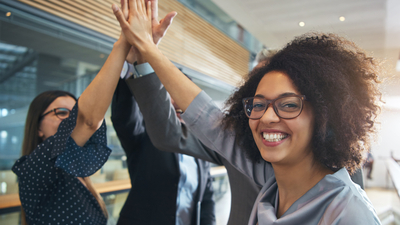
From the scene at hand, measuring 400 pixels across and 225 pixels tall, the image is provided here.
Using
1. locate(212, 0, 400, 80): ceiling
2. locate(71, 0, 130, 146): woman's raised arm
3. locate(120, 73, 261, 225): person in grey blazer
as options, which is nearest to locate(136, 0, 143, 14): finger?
locate(71, 0, 130, 146): woman's raised arm

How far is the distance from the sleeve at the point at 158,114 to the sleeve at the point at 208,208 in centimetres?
77

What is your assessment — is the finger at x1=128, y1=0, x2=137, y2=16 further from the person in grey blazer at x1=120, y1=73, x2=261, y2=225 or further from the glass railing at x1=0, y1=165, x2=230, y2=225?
the glass railing at x1=0, y1=165, x2=230, y2=225

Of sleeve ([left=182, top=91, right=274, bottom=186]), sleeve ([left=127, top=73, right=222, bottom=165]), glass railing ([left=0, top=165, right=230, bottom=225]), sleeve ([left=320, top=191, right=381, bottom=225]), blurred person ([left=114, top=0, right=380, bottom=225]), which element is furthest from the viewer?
glass railing ([left=0, top=165, right=230, bottom=225])

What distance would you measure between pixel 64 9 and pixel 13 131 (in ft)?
4.49

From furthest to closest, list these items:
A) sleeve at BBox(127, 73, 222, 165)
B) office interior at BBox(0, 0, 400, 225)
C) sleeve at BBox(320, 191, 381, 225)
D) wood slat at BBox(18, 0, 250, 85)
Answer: wood slat at BBox(18, 0, 250, 85)
office interior at BBox(0, 0, 400, 225)
sleeve at BBox(127, 73, 222, 165)
sleeve at BBox(320, 191, 381, 225)

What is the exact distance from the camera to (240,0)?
352 centimetres

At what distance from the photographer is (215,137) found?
1032 mm

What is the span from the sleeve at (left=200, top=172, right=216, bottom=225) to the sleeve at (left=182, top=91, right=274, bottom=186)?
2.82 ft

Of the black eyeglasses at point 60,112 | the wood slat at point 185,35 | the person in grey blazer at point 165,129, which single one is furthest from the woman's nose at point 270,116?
the wood slat at point 185,35

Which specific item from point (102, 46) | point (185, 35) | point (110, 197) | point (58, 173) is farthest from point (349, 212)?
point (185, 35)

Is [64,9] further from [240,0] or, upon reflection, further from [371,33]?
[371,33]

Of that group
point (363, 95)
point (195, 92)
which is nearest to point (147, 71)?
point (195, 92)

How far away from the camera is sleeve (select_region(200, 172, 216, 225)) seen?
5.74ft

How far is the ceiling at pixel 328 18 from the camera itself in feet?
9.27
